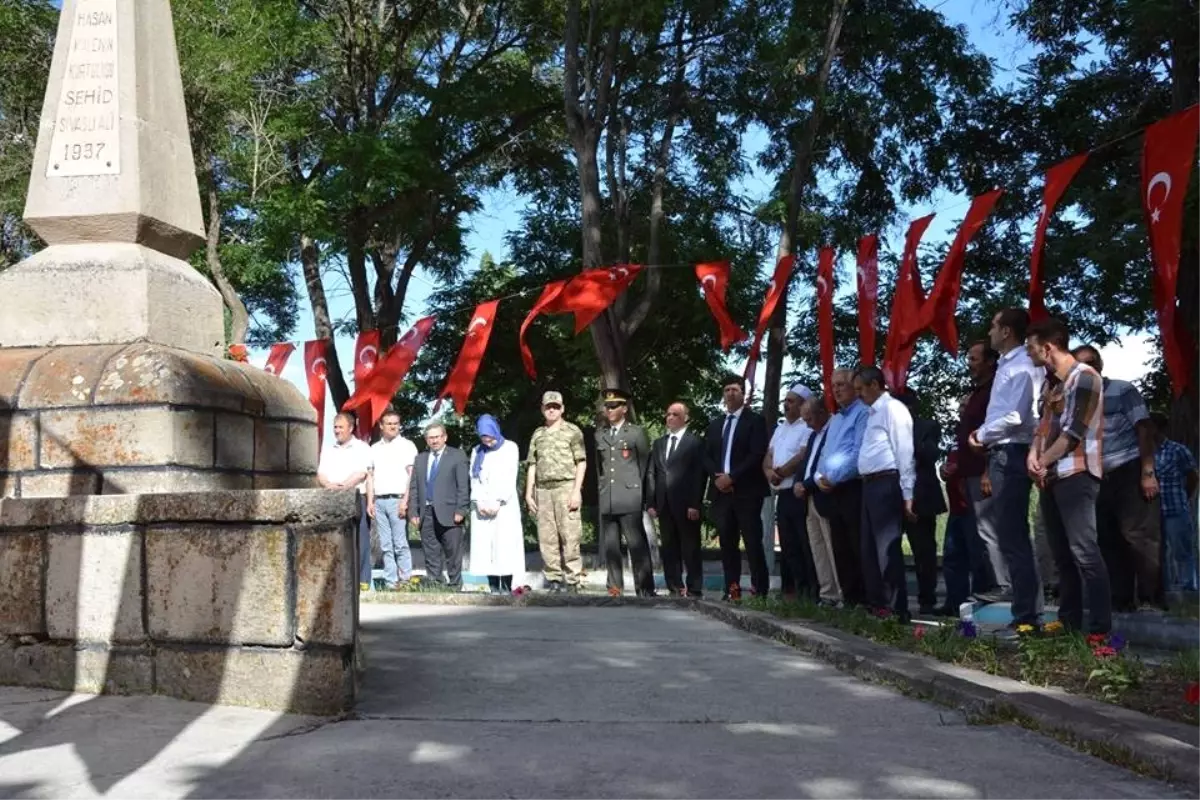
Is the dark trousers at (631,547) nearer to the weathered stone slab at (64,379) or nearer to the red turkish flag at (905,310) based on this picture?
the red turkish flag at (905,310)

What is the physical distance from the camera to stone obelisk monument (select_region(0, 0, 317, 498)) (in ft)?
17.6

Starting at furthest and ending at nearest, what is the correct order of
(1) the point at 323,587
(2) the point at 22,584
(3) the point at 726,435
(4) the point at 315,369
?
1. (4) the point at 315,369
2. (3) the point at 726,435
3. (2) the point at 22,584
4. (1) the point at 323,587

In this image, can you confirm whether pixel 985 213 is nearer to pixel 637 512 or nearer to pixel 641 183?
pixel 637 512

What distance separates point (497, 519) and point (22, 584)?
758cm

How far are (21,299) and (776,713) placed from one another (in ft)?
12.0

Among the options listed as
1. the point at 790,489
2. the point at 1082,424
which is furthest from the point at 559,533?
the point at 1082,424

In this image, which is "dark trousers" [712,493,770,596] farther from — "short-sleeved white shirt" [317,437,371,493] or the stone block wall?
the stone block wall

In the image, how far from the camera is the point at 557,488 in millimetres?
Result: 11805

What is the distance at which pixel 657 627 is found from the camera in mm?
8055

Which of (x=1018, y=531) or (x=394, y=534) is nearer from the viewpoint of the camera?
(x=1018, y=531)

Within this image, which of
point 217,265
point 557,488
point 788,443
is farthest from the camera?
point 217,265

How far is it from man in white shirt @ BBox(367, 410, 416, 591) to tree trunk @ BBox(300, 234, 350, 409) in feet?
29.0

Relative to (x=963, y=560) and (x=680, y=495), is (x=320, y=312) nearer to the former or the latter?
(x=680, y=495)

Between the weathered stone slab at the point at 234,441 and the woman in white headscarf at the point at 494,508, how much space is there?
Result: 6449 millimetres
